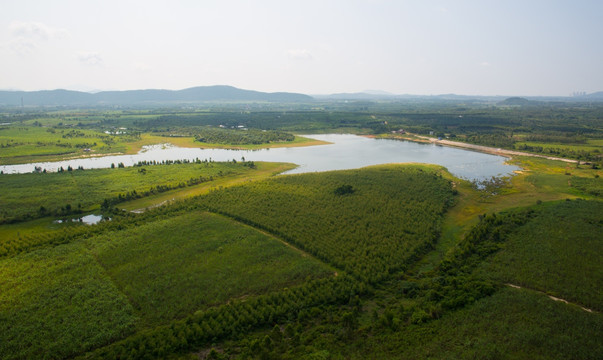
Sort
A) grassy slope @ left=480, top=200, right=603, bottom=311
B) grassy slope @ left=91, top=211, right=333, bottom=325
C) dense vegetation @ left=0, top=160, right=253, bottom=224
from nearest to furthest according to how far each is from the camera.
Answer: grassy slope @ left=480, top=200, right=603, bottom=311
grassy slope @ left=91, top=211, right=333, bottom=325
dense vegetation @ left=0, top=160, right=253, bottom=224

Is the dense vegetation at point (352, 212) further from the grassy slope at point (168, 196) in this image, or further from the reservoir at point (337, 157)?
the reservoir at point (337, 157)

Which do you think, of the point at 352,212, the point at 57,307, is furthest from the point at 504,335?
the point at 57,307

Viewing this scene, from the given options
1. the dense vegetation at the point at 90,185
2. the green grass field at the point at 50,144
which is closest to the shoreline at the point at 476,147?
the dense vegetation at the point at 90,185

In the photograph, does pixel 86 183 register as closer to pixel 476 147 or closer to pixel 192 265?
pixel 192 265

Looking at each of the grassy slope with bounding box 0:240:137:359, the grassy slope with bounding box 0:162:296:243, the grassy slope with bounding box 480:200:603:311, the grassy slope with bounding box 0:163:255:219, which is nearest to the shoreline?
the grassy slope with bounding box 480:200:603:311

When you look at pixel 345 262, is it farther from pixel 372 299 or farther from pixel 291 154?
pixel 291 154

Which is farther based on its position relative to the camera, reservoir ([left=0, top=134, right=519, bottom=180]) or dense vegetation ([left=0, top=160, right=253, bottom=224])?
reservoir ([left=0, top=134, right=519, bottom=180])

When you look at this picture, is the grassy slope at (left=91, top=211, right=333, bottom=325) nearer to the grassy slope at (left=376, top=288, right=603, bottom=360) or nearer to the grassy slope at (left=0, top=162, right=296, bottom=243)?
the grassy slope at (left=376, top=288, right=603, bottom=360)

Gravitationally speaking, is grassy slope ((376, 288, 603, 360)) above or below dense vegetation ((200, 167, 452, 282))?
below
